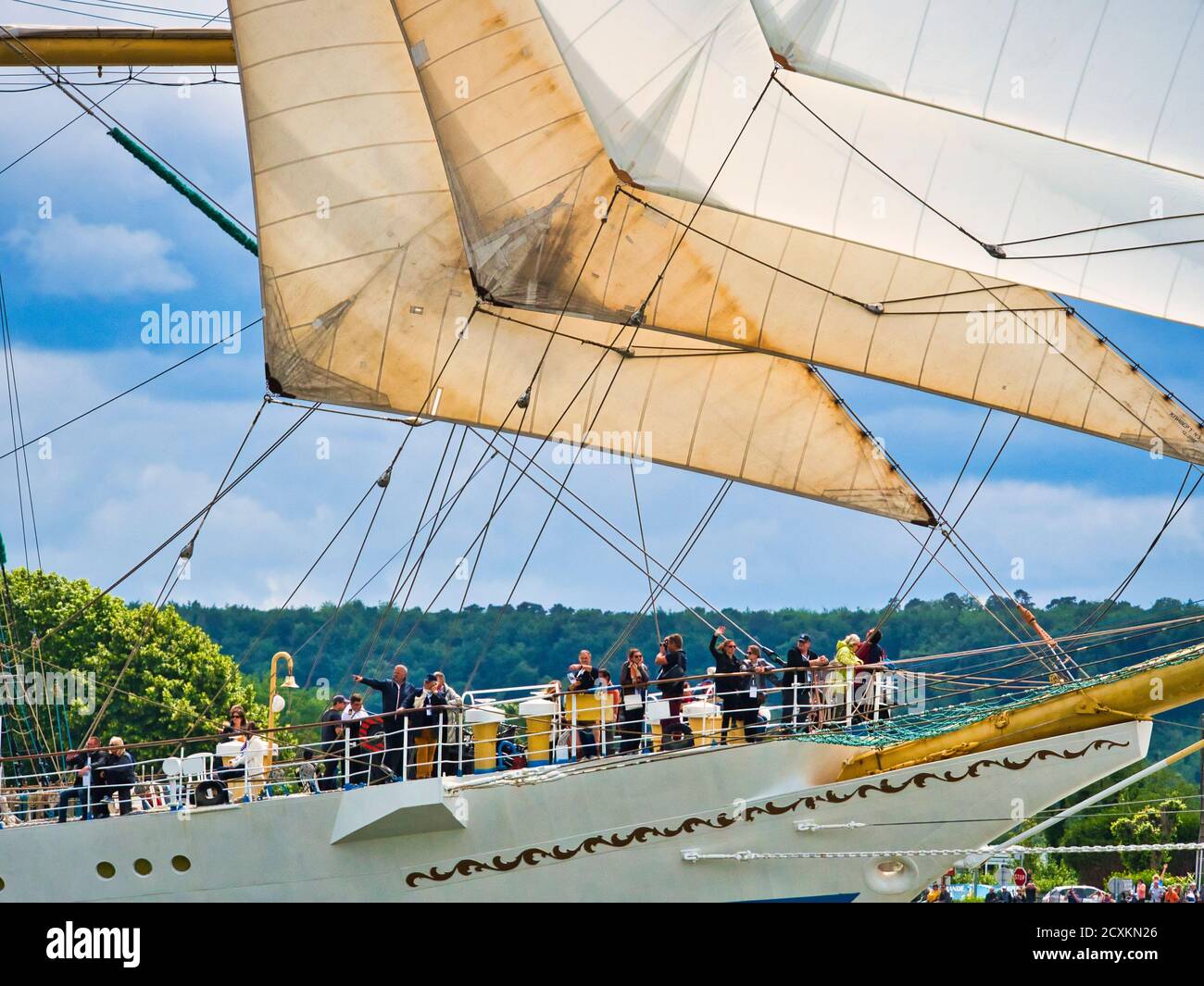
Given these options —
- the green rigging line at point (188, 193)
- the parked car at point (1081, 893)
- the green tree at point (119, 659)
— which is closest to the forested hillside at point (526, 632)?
the green tree at point (119, 659)

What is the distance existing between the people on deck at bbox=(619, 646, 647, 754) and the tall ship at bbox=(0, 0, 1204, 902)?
8cm

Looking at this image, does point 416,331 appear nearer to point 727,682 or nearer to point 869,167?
point 869,167

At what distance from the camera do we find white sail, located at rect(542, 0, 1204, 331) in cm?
1636

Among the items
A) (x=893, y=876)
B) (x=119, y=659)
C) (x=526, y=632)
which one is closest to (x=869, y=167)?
(x=893, y=876)

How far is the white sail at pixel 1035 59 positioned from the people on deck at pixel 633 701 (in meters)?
6.43

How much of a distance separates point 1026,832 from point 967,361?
26.7 feet

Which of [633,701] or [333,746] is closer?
[633,701]

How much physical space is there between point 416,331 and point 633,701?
797cm

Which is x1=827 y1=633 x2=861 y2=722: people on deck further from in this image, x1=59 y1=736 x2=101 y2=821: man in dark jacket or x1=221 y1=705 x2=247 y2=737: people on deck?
x1=59 y1=736 x2=101 y2=821: man in dark jacket

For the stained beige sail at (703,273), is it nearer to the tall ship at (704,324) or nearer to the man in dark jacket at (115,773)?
the tall ship at (704,324)

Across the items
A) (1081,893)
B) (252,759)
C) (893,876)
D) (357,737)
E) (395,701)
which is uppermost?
(395,701)

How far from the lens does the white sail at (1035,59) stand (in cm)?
1535

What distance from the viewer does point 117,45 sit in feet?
91.1

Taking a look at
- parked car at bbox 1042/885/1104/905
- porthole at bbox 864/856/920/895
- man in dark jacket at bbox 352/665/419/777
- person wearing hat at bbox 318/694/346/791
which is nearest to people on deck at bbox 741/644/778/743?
porthole at bbox 864/856/920/895
